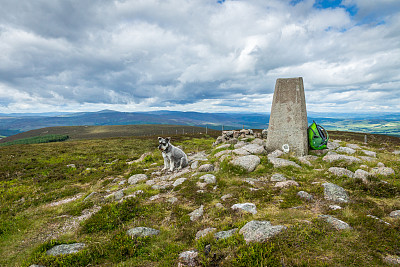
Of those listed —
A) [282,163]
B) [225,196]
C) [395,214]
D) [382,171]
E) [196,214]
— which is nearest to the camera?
[395,214]

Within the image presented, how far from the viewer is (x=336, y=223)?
181 inches

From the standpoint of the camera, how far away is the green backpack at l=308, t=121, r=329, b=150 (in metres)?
12.4

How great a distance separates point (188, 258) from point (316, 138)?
11.9m

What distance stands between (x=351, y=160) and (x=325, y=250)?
7.97 metres

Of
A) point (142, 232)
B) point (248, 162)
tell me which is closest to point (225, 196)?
point (142, 232)

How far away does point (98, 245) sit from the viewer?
5.30 metres

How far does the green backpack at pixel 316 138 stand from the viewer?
1244cm

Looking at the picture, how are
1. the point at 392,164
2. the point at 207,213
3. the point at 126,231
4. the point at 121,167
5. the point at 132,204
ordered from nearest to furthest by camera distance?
the point at 126,231, the point at 207,213, the point at 132,204, the point at 392,164, the point at 121,167

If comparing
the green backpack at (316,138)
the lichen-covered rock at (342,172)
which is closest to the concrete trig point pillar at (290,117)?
the green backpack at (316,138)

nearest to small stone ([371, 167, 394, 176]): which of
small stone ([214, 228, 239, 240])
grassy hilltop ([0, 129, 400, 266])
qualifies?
grassy hilltop ([0, 129, 400, 266])

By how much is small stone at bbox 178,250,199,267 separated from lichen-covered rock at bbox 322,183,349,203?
16.5 ft

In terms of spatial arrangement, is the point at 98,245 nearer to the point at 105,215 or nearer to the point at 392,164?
the point at 105,215

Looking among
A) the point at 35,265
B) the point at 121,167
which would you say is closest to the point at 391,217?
the point at 35,265

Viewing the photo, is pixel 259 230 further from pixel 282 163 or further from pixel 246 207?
pixel 282 163
